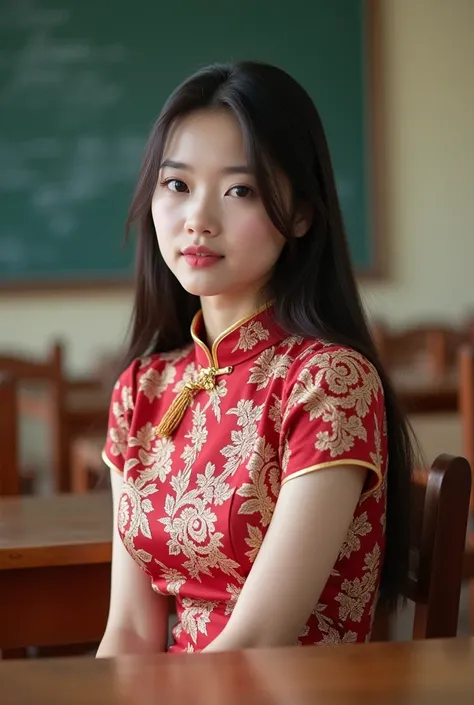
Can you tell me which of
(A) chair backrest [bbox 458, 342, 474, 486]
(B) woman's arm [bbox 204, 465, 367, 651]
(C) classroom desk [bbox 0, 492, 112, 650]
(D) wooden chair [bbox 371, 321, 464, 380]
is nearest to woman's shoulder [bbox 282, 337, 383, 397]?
(B) woman's arm [bbox 204, 465, 367, 651]

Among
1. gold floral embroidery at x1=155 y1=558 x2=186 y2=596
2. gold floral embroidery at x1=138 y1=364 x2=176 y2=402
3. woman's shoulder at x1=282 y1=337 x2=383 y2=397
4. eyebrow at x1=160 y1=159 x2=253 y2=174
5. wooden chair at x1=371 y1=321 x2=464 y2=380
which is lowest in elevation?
wooden chair at x1=371 y1=321 x2=464 y2=380

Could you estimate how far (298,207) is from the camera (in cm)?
136

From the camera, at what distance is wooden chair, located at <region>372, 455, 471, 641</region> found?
4.06ft

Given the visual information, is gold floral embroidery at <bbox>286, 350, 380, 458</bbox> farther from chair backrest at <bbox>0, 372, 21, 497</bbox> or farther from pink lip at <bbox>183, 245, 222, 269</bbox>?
chair backrest at <bbox>0, 372, 21, 497</bbox>

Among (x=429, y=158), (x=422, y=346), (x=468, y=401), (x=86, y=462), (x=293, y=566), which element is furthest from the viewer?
(x=429, y=158)

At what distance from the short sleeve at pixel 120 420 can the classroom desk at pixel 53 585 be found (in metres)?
0.14

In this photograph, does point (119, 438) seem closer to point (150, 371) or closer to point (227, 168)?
point (150, 371)

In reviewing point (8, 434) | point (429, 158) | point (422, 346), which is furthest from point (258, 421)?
point (429, 158)

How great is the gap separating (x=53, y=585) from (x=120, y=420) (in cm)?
25

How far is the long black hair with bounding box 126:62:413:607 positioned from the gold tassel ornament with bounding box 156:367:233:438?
107 millimetres

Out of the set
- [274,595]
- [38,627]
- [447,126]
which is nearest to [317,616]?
[274,595]

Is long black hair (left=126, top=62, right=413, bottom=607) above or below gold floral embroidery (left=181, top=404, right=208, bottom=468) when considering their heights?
above

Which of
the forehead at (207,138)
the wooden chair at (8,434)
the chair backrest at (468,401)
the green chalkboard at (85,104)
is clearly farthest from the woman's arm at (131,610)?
the green chalkboard at (85,104)

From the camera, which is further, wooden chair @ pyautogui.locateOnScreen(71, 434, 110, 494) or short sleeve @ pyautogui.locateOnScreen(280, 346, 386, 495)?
wooden chair @ pyautogui.locateOnScreen(71, 434, 110, 494)
